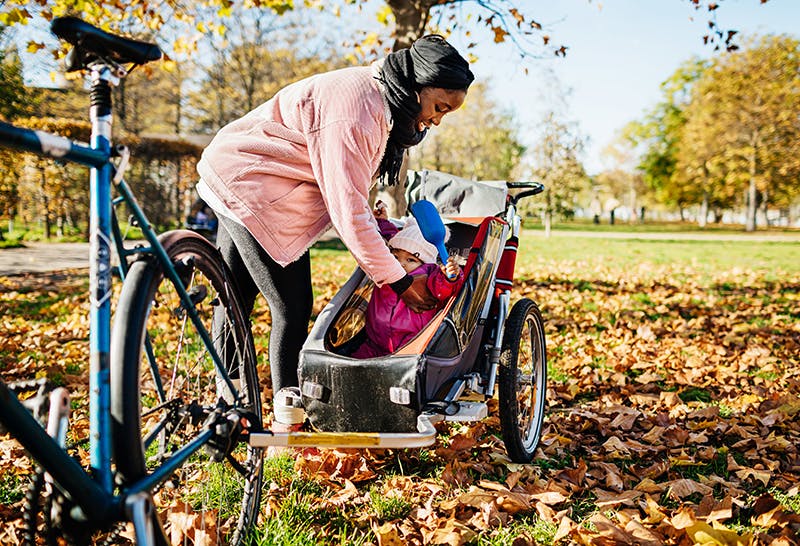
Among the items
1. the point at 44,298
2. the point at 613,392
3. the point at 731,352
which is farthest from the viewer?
the point at 44,298

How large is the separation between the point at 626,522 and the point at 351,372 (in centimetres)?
119

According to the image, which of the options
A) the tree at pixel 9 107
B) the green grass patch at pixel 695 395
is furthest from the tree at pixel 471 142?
the green grass patch at pixel 695 395

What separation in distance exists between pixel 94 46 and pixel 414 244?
1452 millimetres

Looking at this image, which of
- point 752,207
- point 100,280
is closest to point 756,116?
point 752,207

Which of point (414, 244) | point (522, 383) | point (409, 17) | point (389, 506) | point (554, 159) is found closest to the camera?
point (389, 506)

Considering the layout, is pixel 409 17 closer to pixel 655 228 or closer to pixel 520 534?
pixel 520 534

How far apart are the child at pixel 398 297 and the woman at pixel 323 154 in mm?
223

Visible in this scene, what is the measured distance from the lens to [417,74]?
2268 millimetres

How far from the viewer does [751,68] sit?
32000 millimetres

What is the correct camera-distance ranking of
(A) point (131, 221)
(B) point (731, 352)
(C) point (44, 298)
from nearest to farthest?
1. (A) point (131, 221)
2. (B) point (731, 352)
3. (C) point (44, 298)

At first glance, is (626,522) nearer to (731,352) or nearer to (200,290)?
(200,290)

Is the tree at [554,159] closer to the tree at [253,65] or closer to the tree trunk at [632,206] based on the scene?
the tree at [253,65]

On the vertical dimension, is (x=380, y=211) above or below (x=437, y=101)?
below

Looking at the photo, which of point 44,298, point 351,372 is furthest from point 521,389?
point 44,298
